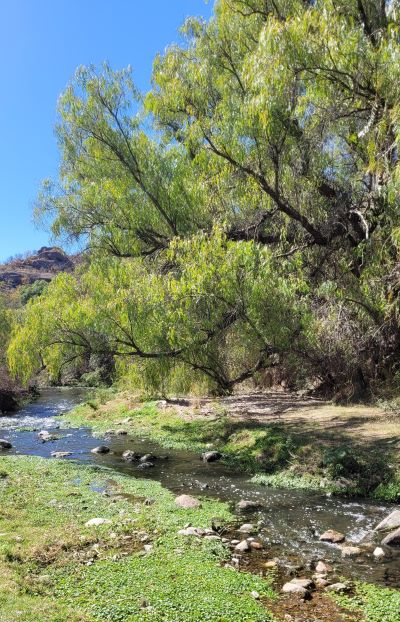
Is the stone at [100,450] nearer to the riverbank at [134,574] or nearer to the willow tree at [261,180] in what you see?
the willow tree at [261,180]

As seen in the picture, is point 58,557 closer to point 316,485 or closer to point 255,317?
point 316,485

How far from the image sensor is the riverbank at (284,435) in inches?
378

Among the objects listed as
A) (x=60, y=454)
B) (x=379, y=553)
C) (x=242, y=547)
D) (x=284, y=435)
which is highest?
(x=284, y=435)

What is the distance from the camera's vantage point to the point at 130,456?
1266 cm

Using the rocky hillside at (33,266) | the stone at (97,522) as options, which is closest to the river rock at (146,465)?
the stone at (97,522)

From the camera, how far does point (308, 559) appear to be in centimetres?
629

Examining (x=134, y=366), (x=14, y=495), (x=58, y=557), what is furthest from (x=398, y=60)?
(x=134, y=366)

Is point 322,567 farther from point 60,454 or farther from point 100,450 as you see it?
point 60,454

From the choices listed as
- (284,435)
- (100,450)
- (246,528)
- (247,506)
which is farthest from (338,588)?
(100,450)

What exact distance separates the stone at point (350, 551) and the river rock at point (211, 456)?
18.7 feet

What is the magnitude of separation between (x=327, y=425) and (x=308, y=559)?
7.31m

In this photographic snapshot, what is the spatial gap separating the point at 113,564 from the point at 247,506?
Result: 324cm

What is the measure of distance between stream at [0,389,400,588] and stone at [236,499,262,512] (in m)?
0.14

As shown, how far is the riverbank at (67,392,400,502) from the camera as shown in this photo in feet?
31.5
